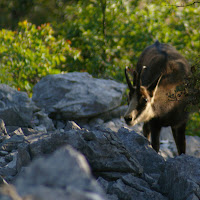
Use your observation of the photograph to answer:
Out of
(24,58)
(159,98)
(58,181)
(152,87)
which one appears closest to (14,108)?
(152,87)

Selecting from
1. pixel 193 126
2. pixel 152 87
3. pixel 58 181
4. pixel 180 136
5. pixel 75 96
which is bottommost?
pixel 193 126

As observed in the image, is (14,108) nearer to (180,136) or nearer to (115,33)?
(180,136)

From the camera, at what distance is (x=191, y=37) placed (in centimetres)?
1173

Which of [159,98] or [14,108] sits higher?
[159,98]

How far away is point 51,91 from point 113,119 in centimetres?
163

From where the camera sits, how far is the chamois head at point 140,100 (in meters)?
6.09

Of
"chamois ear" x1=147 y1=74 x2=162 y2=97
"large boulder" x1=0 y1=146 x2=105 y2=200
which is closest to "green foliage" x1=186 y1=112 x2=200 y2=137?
"chamois ear" x1=147 y1=74 x2=162 y2=97

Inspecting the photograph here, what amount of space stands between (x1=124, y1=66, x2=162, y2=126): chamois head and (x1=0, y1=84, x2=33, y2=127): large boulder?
2087 mm

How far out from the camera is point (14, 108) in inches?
265

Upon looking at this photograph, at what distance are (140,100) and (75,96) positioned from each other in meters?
2.19

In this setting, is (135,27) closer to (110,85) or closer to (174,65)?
(110,85)

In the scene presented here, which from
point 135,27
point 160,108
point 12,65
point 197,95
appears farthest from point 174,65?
point 135,27

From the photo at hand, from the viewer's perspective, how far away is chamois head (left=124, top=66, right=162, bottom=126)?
609 centimetres

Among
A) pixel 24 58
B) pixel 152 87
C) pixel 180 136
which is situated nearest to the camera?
pixel 152 87
